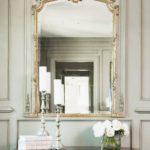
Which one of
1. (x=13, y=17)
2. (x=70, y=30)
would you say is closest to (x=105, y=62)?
(x=70, y=30)

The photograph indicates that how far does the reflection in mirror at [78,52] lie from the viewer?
3596 millimetres

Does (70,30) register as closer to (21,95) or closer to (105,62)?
(105,62)

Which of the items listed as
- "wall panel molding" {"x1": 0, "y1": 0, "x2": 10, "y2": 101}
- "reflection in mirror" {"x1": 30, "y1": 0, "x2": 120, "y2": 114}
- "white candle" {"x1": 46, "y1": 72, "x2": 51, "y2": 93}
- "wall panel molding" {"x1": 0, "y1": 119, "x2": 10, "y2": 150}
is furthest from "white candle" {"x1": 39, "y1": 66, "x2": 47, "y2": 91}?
"wall panel molding" {"x1": 0, "y1": 119, "x2": 10, "y2": 150}

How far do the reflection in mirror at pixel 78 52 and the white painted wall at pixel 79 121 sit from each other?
0.16 m

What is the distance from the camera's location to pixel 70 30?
11.9ft

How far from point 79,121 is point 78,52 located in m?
0.65

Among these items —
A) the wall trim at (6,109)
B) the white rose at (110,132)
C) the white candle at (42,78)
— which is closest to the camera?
the white rose at (110,132)

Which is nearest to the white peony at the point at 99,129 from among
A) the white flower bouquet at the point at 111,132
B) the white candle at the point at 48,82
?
the white flower bouquet at the point at 111,132

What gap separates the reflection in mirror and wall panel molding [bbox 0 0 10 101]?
0.30 meters

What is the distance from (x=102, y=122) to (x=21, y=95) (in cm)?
80

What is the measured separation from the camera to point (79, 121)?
3.60 meters

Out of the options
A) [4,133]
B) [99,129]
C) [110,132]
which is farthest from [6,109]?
[110,132]

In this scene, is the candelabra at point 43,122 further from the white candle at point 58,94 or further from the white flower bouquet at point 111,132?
the white flower bouquet at point 111,132

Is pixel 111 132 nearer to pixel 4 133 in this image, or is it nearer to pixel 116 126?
pixel 116 126
